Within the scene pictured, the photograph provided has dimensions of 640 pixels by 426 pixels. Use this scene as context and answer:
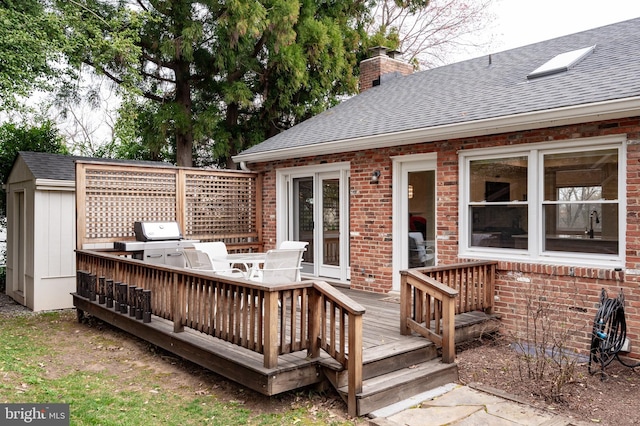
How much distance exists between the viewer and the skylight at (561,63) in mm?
6961

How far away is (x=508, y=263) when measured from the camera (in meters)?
6.21

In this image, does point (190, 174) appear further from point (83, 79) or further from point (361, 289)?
point (83, 79)

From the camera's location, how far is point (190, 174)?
8.99 meters

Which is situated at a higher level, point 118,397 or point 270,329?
point 270,329

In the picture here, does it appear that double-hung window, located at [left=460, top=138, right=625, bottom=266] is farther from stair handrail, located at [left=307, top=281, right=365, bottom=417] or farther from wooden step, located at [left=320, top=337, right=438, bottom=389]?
stair handrail, located at [left=307, top=281, right=365, bottom=417]

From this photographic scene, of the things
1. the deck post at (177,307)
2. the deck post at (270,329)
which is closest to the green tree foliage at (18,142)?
the deck post at (177,307)

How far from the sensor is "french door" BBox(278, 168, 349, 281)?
8.67 meters

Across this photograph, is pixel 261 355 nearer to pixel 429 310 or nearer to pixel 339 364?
pixel 339 364

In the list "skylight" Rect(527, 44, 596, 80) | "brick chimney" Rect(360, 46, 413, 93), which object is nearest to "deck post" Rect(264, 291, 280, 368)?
"skylight" Rect(527, 44, 596, 80)

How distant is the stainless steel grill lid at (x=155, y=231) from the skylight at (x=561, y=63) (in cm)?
→ 602

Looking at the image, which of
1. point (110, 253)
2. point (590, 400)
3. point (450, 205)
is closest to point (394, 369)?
point (590, 400)

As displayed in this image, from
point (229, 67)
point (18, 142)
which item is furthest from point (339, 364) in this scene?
point (18, 142)

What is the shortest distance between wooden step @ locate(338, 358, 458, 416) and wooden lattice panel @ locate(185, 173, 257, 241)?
17.8 ft

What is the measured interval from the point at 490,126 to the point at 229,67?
8.46 metres
